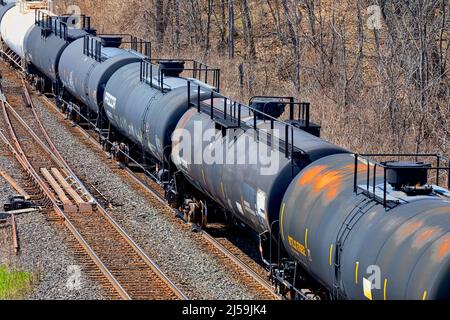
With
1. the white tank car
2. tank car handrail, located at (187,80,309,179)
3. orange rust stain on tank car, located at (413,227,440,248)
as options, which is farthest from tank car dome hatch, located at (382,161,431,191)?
the white tank car

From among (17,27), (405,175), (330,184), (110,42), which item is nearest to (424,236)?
(405,175)

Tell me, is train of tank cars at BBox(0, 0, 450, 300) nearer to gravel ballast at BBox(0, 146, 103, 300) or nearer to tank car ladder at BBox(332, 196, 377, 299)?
tank car ladder at BBox(332, 196, 377, 299)

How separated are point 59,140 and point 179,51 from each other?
14312mm

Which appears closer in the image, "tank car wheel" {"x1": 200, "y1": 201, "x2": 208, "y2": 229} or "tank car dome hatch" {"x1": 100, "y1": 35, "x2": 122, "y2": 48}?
"tank car wheel" {"x1": 200, "y1": 201, "x2": 208, "y2": 229}

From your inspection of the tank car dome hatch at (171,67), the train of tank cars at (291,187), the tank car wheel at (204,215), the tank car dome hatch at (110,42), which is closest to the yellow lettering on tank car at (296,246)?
the train of tank cars at (291,187)

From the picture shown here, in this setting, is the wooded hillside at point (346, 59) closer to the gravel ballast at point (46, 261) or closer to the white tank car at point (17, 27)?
the white tank car at point (17, 27)

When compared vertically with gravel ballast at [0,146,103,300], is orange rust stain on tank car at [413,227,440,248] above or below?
above

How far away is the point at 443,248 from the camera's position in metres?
10.3

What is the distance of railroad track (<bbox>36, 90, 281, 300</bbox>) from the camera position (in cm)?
1725

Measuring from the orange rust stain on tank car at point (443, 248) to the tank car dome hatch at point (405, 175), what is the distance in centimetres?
201

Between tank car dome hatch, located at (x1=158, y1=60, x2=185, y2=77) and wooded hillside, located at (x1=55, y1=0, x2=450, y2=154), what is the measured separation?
5.65m

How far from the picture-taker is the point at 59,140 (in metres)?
30.9

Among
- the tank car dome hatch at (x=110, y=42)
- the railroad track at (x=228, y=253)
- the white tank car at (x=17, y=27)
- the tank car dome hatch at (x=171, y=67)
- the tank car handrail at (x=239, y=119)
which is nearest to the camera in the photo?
the tank car handrail at (x=239, y=119)

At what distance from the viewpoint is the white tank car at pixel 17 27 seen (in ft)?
136
